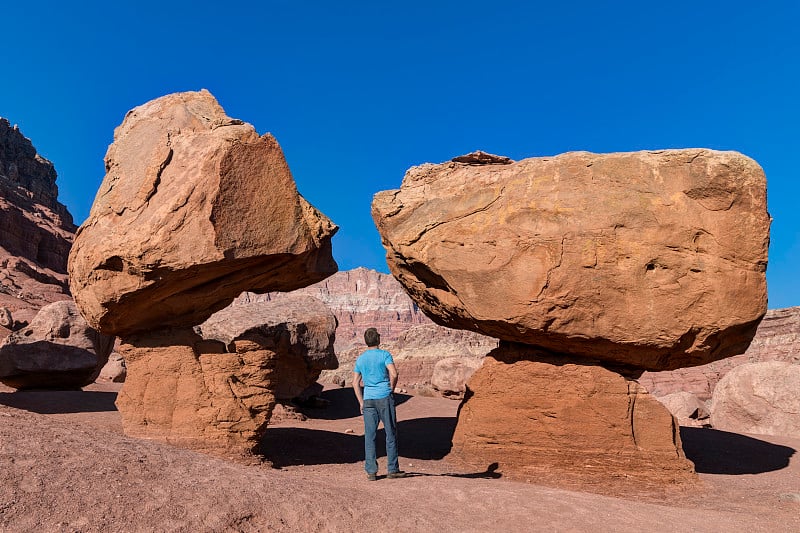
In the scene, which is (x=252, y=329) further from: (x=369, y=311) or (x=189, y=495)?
(x=369, y=311)

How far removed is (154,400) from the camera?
279 inches

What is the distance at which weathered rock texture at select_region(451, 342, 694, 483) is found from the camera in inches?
261

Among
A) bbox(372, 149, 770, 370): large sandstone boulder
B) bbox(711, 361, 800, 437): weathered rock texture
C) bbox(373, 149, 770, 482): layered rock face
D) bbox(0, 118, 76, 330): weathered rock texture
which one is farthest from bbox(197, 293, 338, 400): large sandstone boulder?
bbox(0, 118, 76, 330): weathered rock texture

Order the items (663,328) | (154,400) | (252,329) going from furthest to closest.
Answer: (252,329), (154,400), (663,328)

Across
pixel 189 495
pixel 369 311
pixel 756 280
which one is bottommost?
pixel 189 495

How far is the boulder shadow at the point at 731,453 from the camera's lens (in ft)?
26.3

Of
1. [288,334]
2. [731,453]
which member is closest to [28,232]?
[288,334]

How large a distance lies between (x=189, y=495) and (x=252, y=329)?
871cm

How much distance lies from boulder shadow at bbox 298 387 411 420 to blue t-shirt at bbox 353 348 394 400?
23.9 ft

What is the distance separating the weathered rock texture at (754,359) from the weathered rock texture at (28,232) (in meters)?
23.0

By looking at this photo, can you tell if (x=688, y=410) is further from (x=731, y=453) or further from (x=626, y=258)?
(x=626, y=258)

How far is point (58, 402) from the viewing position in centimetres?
1048

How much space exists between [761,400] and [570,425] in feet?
23.8

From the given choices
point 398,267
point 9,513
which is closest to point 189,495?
point 9,513
